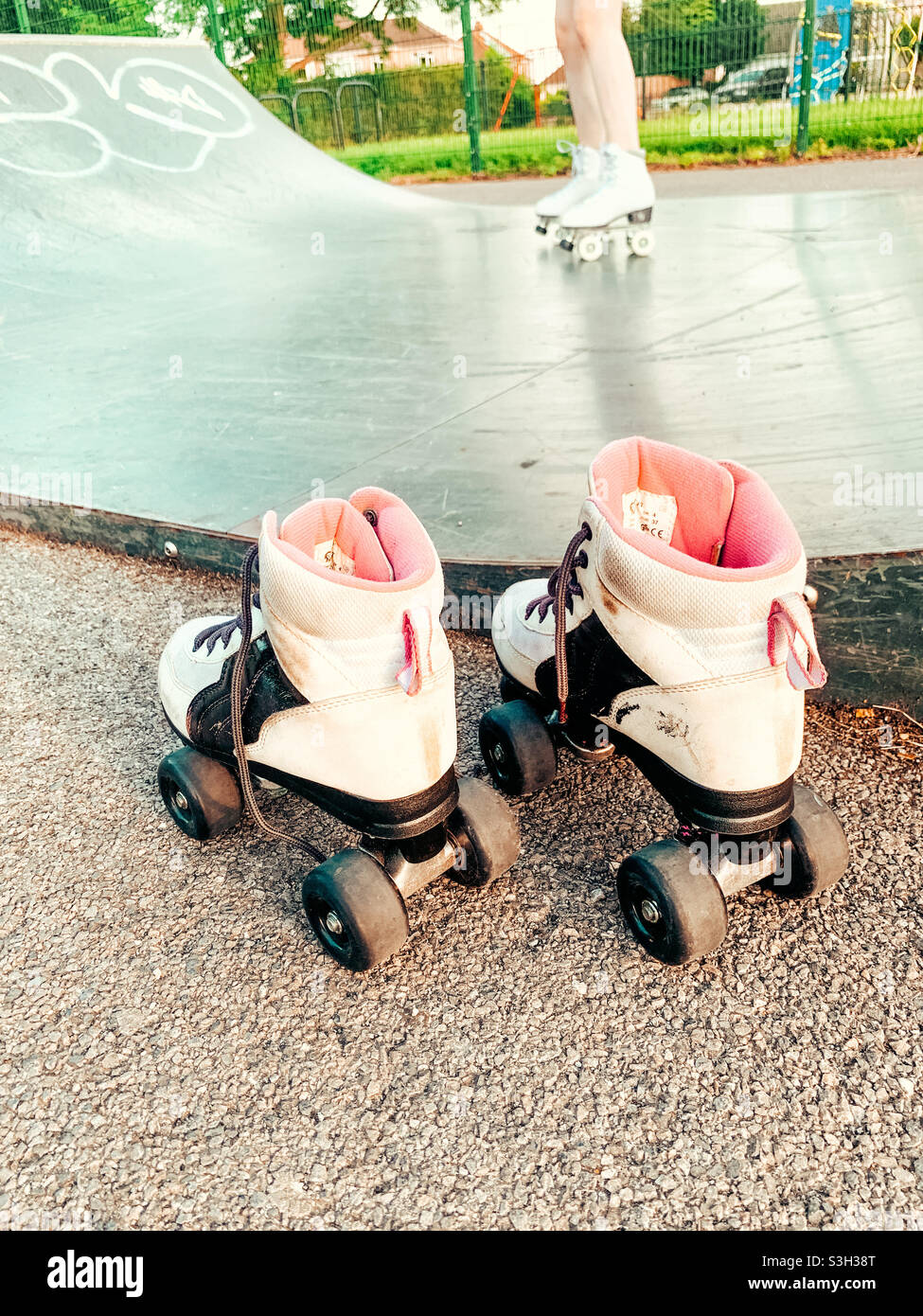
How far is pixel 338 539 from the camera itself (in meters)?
1.52

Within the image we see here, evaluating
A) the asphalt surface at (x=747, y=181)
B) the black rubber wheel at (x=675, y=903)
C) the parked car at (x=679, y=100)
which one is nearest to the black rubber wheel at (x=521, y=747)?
the black rubber wheel at (x=675, y=903)

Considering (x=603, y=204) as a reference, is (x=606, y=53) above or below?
above

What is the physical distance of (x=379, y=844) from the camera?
4.84 feet

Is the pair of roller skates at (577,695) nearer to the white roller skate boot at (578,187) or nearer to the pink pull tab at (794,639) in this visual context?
the pink pull tab at (794,639)

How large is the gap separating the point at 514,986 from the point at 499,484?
1.39 meters

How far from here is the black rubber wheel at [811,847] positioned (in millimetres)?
1447

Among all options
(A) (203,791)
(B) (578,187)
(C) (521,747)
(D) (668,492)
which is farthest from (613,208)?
(A) (203,791)

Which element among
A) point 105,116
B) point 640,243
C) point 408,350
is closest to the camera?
point 408,350

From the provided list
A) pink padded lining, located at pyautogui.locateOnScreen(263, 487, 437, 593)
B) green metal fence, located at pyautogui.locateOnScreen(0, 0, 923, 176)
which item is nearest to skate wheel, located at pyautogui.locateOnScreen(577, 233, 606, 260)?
pink padded lining, located at pyautogui.locateOnScreen(263, 487, 437, 593)

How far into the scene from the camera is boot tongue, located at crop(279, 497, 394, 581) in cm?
146

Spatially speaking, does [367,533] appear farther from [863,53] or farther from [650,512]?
[863,53]

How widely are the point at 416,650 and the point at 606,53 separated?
4.40m

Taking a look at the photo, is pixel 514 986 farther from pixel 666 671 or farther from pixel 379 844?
pixel 666 671

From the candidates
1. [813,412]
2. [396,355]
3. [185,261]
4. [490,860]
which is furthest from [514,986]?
[185,261]
